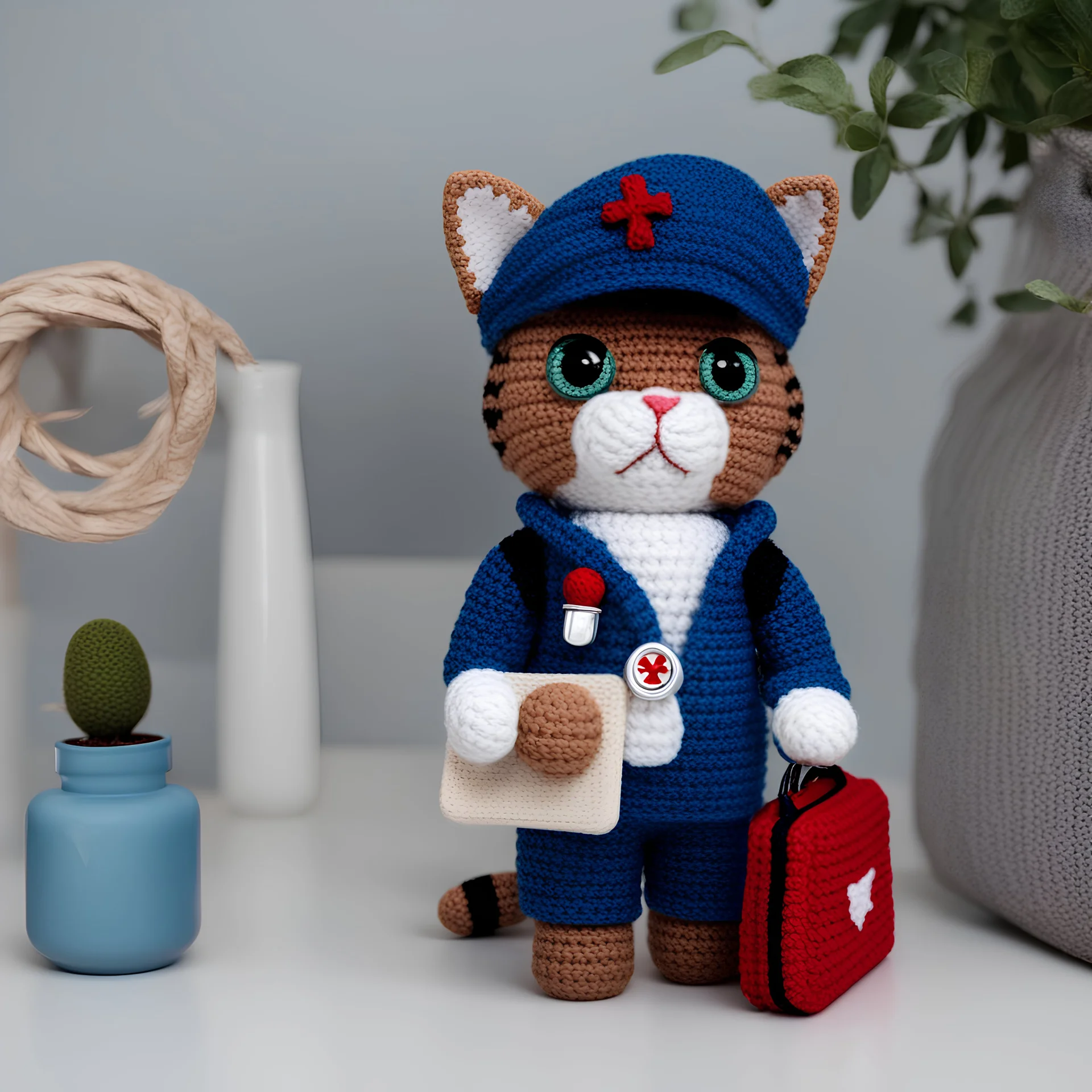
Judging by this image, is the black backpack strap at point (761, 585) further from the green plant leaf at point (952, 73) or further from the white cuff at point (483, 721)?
the green plant leaf at point (952, 73)

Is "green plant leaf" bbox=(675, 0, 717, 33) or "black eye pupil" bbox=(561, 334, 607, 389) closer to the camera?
"black eye pupil" bbox=(561, 334, 607, 389)

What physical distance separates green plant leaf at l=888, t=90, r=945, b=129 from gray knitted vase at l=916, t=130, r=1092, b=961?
0.07 metres

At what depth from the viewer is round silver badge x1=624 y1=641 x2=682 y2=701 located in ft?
2.16

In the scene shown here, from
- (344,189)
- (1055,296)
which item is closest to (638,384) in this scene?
(1055,296)

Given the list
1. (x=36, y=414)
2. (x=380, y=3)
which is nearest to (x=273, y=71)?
(x=380, y=3)

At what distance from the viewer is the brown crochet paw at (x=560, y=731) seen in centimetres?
63

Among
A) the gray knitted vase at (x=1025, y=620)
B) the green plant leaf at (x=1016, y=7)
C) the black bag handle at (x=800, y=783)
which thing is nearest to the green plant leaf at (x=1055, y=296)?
the gray knitted vase at (x=1025, y=620)

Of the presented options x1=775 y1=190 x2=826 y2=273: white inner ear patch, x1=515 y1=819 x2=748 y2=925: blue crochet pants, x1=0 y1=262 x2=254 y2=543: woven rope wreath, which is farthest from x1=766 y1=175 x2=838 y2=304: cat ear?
x1=0 y1=262 x2=254 y2=543: woven rope wreath

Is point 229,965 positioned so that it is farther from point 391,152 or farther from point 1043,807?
point 391,152

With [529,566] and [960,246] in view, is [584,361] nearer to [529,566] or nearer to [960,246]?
[529,566]

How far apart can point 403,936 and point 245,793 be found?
1.02 feet

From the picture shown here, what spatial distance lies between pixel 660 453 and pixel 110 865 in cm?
37

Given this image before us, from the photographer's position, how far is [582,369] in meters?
0.68

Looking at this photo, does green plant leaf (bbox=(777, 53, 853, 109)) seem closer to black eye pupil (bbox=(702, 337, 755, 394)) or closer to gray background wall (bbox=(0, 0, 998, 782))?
black eye pupil (bbox=(702, 337, 755, 394))
